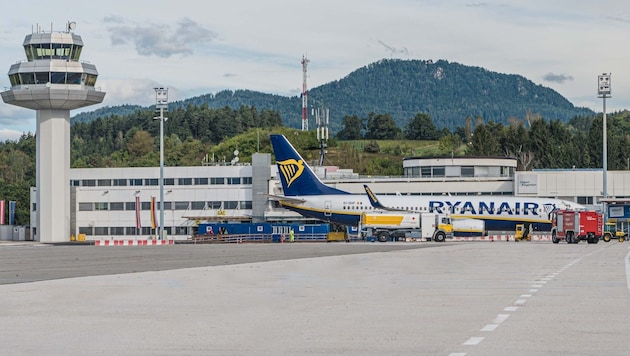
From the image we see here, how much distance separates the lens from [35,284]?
2789cm

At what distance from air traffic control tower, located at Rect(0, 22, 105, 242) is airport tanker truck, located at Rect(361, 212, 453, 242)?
39199 mm

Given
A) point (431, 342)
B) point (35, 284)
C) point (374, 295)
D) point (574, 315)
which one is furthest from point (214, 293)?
point (431, 342)

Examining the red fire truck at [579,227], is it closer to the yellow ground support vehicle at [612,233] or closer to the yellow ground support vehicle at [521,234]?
the yellow ground support vehicle at [612,233]

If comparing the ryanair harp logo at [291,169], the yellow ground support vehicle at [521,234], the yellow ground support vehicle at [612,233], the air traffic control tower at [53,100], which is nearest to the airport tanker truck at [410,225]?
the yellow ground support vehicle at [521,234]

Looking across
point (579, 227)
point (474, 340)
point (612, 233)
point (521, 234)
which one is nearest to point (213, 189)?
point (521, 234)

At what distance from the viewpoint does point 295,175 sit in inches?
3750

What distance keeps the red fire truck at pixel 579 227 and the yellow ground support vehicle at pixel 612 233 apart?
202 cm

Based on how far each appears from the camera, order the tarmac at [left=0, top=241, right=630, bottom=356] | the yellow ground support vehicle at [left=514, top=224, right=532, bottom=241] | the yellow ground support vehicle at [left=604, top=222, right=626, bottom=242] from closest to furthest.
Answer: the tarmac at [left=0, top=241, right=630, bottom=356] → the yellow ground support vehicle at [left=604, top=222, right=626, bottom=242] → the yellow ground support vehicle at [left=514, top=224, right=532, bottom=241]

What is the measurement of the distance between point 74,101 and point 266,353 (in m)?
99.0

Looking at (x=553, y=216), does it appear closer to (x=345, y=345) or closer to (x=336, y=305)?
(x=336, y=305)

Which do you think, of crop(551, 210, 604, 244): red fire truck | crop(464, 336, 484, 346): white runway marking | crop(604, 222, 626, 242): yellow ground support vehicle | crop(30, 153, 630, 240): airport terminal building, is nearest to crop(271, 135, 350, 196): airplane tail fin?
crop(30, 153, 630, 240): airport terminal building

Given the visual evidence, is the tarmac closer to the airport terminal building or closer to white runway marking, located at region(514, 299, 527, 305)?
white runway marking, located at region(514, 299, 527, 305)

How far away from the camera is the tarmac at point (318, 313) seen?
527 inches

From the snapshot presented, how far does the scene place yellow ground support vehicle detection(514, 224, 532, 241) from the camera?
87500 mm
